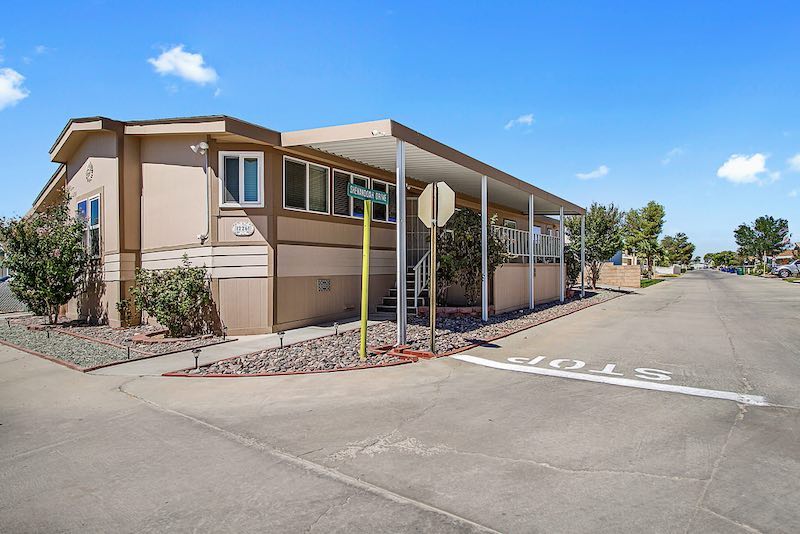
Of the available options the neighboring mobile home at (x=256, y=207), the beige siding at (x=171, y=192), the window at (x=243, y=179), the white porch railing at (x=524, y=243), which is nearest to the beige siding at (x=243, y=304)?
the neighboring mobile home at (x=256, y=207)

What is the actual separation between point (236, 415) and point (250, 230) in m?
5.74

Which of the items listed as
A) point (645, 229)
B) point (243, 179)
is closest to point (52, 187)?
point (243, 179)

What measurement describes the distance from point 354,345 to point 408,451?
4672 mm

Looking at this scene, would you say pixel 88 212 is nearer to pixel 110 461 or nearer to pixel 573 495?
pixel 110 461

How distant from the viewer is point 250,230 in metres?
10.2

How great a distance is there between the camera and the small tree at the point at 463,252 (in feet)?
39.6

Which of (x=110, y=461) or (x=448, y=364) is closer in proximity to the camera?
(x=110, y=461)

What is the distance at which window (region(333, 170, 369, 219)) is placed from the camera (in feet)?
39.2

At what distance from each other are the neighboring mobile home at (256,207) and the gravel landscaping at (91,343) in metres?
0.71

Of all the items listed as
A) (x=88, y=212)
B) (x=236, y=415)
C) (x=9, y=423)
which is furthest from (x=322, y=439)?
(x=88, y=212)

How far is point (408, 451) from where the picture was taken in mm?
4105

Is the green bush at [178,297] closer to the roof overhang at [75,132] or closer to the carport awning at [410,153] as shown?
the carport awning at [410,153]

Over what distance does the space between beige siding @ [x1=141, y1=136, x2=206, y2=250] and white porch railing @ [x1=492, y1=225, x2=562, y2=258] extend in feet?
23.9

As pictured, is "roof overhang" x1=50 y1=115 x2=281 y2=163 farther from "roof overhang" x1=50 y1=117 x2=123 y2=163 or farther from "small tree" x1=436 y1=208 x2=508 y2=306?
"small tree" x1=436 y1=208 x2=508 y2=306
